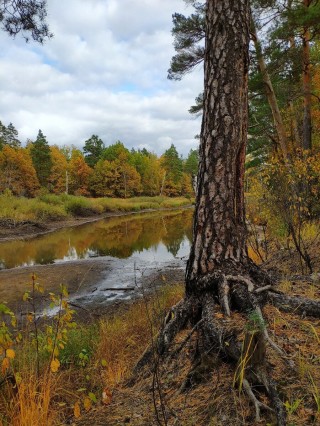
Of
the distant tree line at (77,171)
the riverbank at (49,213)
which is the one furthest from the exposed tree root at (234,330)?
the distant tree line at (77,171)

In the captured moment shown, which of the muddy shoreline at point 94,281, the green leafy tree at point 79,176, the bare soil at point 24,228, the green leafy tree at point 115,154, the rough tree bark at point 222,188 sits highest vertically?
the green leafy tree at point 115,154

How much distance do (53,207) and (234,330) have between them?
25835 mm

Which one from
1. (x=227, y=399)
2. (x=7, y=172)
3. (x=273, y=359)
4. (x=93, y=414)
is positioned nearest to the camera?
(x=227, y=399)

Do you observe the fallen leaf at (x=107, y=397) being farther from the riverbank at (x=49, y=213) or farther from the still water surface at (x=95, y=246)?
the riverbank at (x=49, y=213)

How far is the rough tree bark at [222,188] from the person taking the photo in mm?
3039

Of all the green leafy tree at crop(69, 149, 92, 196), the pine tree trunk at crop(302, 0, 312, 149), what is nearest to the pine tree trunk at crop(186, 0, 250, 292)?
the pine tree trunk at crop(302, 0, 312, 149)

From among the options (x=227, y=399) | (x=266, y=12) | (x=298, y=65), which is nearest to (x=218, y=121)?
(x=227, y=399)

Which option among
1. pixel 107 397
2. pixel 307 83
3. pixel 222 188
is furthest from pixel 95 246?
pixel 107 397

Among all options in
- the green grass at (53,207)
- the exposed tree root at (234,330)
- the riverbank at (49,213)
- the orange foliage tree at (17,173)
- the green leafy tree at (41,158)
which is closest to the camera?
the exposed tree root at (234,330)

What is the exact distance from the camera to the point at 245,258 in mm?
3293

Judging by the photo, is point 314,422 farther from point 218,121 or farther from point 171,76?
point 171,76

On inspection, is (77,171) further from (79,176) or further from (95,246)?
(95,246)

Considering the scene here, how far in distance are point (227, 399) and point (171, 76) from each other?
11.6 m

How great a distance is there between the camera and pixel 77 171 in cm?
4888
